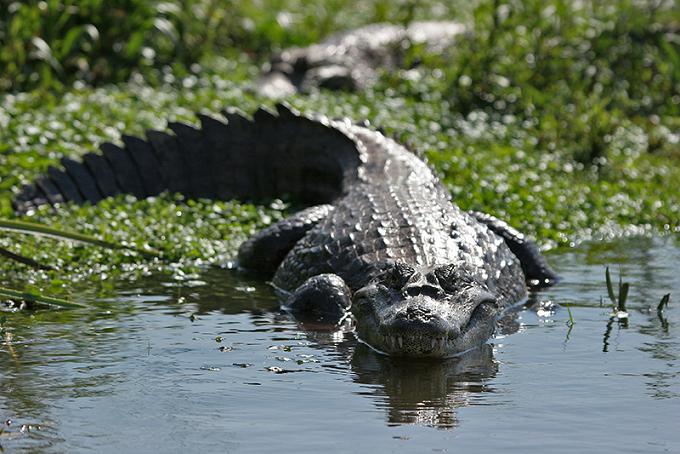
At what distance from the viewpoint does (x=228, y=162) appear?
9.07 metres

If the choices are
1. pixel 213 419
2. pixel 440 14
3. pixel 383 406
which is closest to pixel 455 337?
pixel 383 406

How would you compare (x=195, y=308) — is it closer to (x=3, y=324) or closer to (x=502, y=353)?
(x=3, y=324)

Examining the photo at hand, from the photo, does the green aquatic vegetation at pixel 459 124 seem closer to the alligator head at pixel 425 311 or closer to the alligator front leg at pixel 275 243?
the alligator front leg at pixel 275 243

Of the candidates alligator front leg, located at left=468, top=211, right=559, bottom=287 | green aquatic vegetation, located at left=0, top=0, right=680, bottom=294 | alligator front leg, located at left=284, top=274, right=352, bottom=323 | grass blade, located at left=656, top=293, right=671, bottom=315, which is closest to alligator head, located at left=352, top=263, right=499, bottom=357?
alligator front leg, located at left=284, top=274, right=352, bottom=323

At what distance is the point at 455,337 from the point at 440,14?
1207 cm

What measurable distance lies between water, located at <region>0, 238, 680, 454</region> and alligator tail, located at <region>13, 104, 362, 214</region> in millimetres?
1878

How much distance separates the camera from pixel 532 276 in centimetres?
747

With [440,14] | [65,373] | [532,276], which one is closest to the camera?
[65,373]

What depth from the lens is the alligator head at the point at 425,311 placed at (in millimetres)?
5422

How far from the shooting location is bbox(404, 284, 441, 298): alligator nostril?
568 centimetres

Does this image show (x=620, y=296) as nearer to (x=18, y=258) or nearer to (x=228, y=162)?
(x=18, y=258)

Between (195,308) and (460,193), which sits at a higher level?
(460,193)

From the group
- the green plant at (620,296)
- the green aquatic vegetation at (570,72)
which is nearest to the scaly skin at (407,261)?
the green plant at (620,296)

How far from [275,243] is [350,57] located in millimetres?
5721
